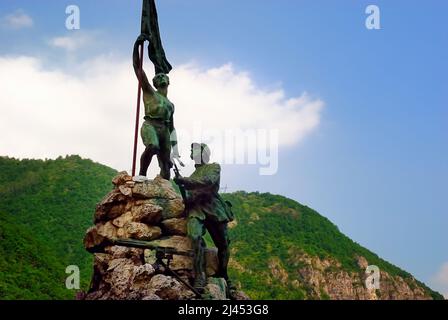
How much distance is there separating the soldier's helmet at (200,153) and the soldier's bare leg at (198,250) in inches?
41.4

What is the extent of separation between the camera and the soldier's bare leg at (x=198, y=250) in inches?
419

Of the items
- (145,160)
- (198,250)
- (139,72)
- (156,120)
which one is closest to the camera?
(198,250)

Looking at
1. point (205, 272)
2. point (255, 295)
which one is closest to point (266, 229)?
point (255, 295)

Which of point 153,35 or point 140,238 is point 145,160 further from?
point 153,35

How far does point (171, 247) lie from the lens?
10.8 meters

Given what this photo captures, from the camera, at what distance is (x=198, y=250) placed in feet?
35.5

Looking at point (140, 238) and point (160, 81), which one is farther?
point (160, 81)

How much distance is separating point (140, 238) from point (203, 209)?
1142 mm

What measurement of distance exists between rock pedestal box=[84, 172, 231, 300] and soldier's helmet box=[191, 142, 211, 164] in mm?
725
